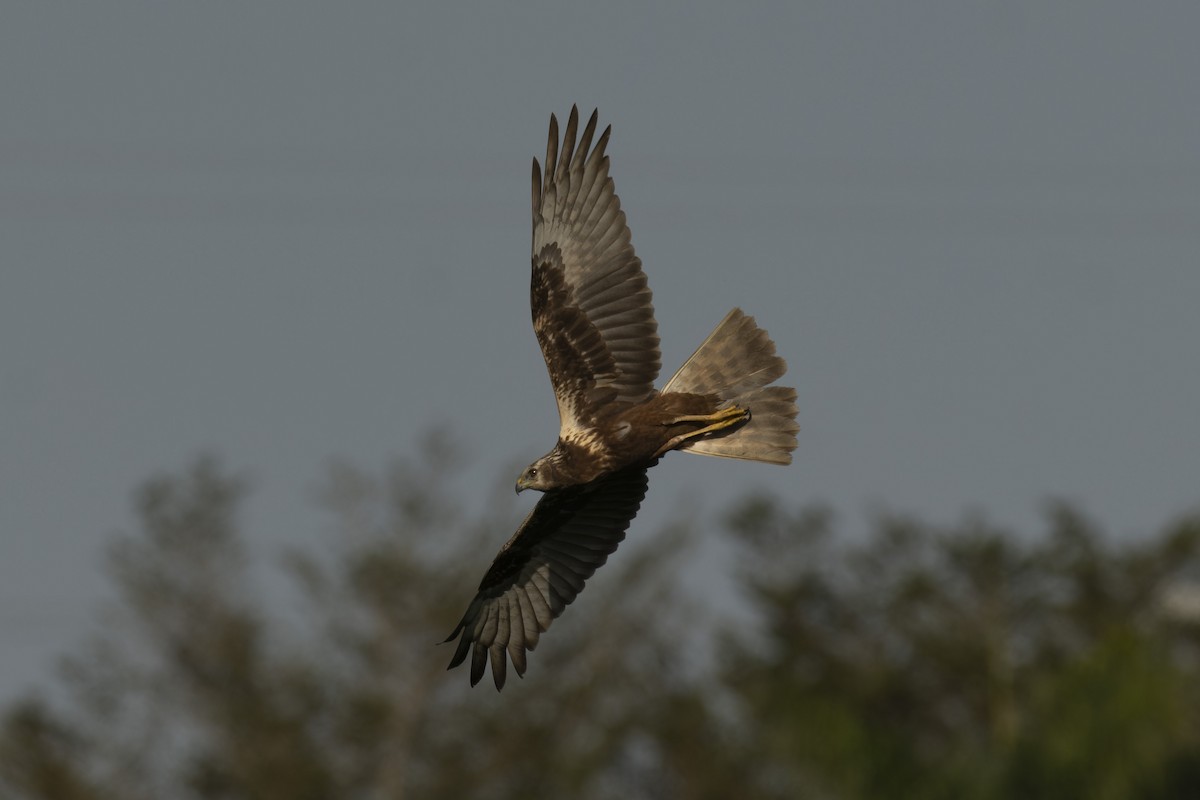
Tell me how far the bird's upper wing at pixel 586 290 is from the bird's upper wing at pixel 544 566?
97 centimetres

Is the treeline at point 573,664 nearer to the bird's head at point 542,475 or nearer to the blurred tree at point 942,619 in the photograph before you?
the blurred tree at point 942,619

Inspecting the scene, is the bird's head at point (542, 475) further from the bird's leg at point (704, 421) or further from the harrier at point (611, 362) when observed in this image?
the bird's leg at point (704, 421)


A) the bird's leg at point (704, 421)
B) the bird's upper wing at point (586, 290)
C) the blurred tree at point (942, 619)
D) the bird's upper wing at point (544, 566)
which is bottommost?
the bird's leg at point (704, 421)

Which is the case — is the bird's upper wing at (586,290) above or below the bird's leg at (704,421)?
above

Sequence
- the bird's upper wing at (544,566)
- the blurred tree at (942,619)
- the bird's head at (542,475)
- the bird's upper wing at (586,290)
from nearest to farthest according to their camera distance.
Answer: the bird's head at (542,475)
the bird's upper wing at (586,290)
the bird's upper wing at (544,566)
the blurred tree at (942,619)

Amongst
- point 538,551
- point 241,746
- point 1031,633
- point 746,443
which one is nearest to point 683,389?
point 746,443

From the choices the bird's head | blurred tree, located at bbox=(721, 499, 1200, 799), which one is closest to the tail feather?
the bird's head

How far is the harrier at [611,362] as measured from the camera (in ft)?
35.1

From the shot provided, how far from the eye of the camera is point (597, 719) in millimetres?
37875

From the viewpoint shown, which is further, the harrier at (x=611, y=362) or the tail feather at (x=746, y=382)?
the tail feather at (x=746, y=382)

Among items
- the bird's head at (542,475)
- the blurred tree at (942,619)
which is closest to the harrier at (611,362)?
the bird's head at (542,475)

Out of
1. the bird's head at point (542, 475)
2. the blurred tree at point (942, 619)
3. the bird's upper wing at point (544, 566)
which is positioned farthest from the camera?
the blurred tree at point (942, 619)

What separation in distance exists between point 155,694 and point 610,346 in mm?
25921

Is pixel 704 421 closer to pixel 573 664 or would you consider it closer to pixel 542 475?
pixel 542 475
